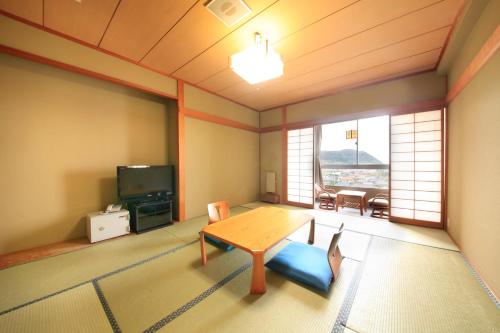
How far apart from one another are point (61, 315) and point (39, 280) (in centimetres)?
76

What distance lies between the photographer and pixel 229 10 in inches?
74.1

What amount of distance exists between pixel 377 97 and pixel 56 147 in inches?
216

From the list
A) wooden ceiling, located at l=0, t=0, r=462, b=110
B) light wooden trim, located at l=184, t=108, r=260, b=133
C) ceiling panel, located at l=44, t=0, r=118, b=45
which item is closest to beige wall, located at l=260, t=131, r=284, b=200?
light wooden trim, located at l=184, t=108, r=260, b=133

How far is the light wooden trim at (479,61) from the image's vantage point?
1.53 metres

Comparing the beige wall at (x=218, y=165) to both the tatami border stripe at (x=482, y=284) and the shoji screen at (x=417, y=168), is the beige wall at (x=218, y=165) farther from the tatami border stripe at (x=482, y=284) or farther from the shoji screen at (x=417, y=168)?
the tatami border stripe at (x=482, y=284)

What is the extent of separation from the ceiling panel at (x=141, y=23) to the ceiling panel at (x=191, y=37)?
0.08m

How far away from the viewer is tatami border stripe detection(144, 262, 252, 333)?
131cm

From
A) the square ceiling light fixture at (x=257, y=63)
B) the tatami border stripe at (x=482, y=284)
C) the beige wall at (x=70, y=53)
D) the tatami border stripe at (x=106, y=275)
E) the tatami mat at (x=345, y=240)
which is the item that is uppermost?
the beige wall at (x=70, y=53)

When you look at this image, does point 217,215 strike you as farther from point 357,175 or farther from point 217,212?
point 357,175

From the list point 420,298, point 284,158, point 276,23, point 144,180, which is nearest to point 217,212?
point 144,180

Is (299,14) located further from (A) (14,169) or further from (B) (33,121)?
(A) (14,169)

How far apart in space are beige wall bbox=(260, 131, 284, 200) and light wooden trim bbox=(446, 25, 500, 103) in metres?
3.34

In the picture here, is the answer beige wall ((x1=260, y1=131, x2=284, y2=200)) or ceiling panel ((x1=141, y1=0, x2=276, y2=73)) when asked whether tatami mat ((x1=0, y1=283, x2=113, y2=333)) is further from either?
beige wall ((x1=260, y1=131, x2=284, y2=200))

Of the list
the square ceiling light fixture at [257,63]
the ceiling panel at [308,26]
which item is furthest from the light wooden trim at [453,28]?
the square ceiling light fixture at [257,63]
